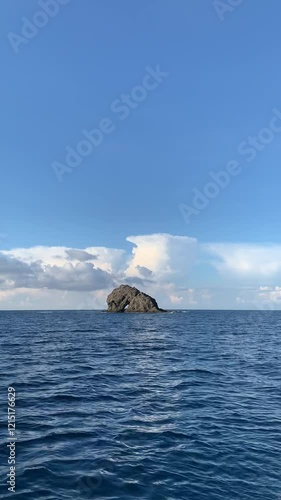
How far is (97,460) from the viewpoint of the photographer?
13.7m

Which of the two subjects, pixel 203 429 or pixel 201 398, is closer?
pixel 203 429

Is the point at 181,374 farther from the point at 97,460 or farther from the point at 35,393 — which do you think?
the point at 97,460

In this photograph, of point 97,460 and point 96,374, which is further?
point 96,374

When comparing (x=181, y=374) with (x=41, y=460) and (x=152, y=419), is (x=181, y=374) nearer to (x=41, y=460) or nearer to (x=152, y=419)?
(x=152, y=419)

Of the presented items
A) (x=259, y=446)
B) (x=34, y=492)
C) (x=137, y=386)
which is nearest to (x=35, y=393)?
(x=137, y=386)

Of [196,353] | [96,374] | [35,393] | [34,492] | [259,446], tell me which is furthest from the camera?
[196,353]

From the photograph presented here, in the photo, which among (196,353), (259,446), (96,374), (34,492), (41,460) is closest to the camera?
(34,492)

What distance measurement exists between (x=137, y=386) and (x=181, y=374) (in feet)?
18.6

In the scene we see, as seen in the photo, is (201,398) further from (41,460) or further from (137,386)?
(41,460)

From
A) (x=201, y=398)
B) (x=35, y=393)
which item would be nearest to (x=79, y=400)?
(x=35, y=393)

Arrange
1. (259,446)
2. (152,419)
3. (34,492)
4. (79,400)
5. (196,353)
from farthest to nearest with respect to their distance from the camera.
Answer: (196,353)
(79,400)
(152,419)
(259,446)
(34,492)

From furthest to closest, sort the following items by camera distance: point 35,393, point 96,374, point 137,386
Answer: point 96,374 < point 137,386 < point 35,393

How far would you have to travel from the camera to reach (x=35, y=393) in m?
23.4

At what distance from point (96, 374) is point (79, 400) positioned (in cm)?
777
